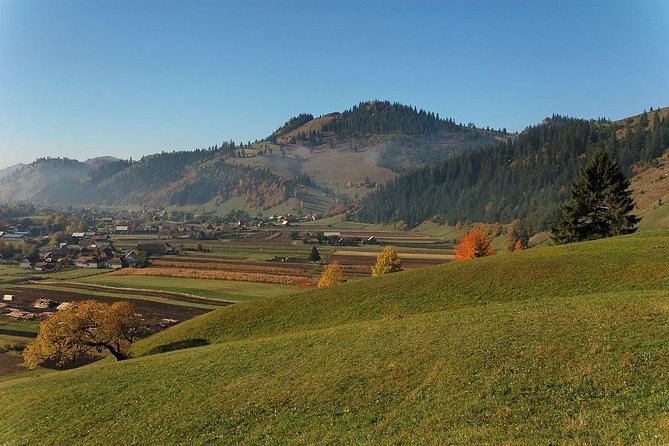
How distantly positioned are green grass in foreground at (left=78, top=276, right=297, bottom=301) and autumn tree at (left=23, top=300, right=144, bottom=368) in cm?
5669

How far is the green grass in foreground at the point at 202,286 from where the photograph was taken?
11675 centimetres

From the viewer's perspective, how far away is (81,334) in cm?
5244

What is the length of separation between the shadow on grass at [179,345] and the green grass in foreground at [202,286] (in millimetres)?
58517

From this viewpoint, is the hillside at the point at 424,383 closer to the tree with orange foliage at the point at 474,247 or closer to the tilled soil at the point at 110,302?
the tilled soil at the point at 110,302

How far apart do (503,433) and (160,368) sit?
1102 inches

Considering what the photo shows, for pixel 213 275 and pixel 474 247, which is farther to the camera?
pixel 213 275

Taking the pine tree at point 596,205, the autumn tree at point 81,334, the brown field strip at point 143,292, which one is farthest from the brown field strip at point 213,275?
the autumn tree at point 81,334

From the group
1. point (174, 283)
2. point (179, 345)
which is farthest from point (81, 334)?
point (174, 283)

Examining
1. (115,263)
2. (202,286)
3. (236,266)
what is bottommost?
(202,286)

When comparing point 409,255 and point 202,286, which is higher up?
point 202,286

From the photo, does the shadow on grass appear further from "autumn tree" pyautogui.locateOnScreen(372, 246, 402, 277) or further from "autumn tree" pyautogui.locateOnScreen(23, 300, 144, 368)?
"autumn tree" pyautogui.locateOnScreen(372, 246, 402, 277)

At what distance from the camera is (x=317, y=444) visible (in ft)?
65.3

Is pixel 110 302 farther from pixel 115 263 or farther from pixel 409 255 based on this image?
pixel 409 255

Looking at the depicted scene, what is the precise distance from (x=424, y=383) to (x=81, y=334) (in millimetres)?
43760
